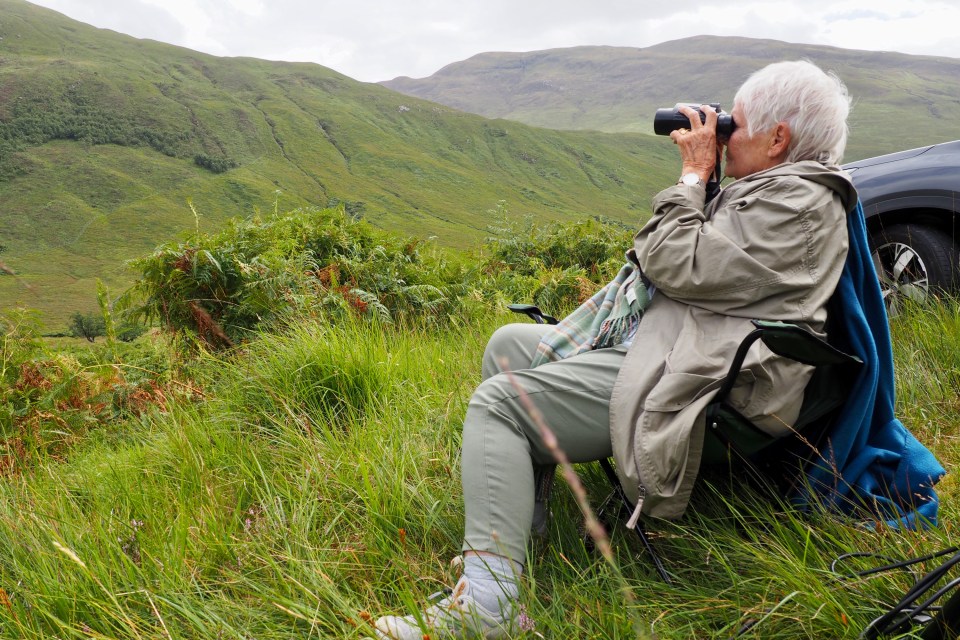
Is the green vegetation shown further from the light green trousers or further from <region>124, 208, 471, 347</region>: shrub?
<region>124, 208, 471, 347</region>: shrub

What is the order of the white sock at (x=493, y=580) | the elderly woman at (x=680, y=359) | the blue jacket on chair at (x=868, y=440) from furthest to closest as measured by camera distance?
the blue jacket on chair at (x=868, y=440)
the elderly woman at (x=680, y=359)
the white sock at (x=493, y=580)

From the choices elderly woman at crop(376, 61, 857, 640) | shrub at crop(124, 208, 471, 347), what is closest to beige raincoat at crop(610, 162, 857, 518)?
elderly woman at crop(376, 61, 857, 640)

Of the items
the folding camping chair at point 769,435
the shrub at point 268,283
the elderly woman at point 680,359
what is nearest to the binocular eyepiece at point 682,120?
the elderly woman at point 680,359

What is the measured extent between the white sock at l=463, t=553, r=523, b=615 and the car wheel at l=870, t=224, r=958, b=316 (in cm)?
328

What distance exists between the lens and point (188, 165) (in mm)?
139250

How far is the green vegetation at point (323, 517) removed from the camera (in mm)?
1806

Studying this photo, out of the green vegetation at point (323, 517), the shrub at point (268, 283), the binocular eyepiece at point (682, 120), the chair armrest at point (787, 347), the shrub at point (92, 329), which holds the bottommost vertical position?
the shrub at point (92, 329)

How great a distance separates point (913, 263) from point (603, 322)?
121 inches

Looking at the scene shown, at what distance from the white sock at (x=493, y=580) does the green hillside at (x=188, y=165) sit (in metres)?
86.2

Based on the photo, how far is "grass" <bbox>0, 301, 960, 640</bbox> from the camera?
1784 mm

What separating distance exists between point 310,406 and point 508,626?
1.87 m

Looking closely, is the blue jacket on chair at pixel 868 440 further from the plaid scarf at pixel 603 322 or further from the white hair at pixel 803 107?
the plaid scarf at pixel 603 322

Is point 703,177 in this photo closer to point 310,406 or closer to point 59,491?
point 310,406

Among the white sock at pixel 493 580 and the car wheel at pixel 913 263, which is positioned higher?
the car wheel at pixel 913 263
